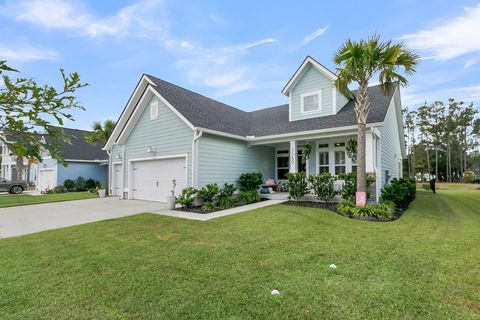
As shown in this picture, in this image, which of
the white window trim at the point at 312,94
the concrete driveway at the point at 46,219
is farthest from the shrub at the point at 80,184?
the white window trim at the point at 312,94

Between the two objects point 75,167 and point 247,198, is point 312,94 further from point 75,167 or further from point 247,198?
point 75,167

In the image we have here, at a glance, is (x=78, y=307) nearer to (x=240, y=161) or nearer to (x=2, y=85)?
(x=2, y=85)

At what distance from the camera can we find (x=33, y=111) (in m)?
1.35

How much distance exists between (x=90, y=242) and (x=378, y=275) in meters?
5.75

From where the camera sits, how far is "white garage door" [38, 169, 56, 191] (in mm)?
20938

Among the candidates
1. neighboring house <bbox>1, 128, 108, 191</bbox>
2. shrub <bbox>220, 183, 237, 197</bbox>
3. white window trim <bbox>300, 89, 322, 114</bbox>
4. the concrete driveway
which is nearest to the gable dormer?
white window trim <bbox>300, 89, 322, 114</bbox>

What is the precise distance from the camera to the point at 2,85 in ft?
4.42

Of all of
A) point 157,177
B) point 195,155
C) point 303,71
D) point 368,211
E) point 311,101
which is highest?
point 303,71

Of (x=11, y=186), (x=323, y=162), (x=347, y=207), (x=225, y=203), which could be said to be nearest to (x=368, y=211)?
(x=347, y=207)

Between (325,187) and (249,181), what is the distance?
3732 millimetres

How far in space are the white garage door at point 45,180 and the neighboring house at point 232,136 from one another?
10638mm

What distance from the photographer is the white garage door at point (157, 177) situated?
11.5 m

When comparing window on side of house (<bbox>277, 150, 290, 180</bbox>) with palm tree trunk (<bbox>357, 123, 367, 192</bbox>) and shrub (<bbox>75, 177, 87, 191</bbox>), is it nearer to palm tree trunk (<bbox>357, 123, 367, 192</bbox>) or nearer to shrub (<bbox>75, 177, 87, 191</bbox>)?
palm tree trunk (<bbox>357, 123, 367, 192</bbox>)

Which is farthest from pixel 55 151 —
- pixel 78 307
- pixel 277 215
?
pixel 277 215
